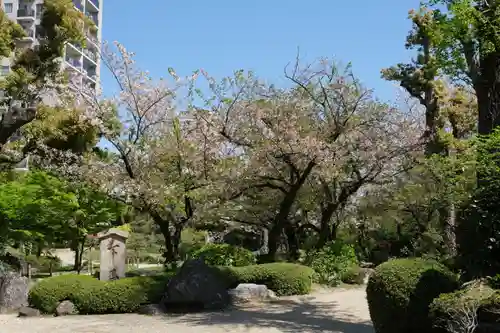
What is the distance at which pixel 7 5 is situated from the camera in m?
42.3

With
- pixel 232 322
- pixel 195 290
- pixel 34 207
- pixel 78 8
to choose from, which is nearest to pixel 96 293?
pixel 195 290

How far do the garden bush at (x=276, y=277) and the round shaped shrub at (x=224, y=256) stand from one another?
1.41 meters

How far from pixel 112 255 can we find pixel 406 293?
9514 mm

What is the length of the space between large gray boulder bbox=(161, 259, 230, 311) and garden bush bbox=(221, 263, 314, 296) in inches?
50.1

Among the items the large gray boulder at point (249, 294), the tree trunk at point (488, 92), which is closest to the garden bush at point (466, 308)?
the tree trunk at point (488, 92)

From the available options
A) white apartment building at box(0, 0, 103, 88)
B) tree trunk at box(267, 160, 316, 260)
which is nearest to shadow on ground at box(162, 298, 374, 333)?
tree trunk at box(267, 160, 316, 260)

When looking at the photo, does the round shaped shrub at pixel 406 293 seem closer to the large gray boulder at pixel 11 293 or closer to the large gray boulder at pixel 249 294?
the large gray boulder at pixel 249 294

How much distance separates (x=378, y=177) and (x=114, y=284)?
31.9 ft

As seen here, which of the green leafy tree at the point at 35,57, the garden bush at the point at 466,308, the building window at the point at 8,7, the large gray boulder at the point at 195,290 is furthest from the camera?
the building window at the point at 8,7

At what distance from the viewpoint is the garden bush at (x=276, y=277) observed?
13.9 m

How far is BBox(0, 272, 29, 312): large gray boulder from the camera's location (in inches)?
486

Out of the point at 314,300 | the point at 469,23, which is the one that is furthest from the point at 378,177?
the point at 469,23

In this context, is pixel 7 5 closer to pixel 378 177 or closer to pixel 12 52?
pixel 12 52

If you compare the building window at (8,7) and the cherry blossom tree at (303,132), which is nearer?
the cherry blossom tree at (303,132)
